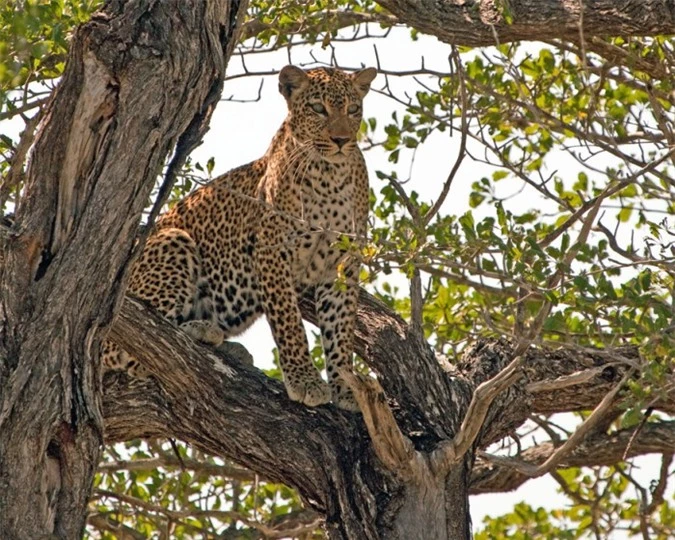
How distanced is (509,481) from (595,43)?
2.51 m

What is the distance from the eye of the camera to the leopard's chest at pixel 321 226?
7504 millimetres

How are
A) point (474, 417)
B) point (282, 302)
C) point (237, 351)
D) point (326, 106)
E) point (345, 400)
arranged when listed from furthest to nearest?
point (326, 106), point (282, 302), point (237, 351), point (345, 400), point (474, 417)

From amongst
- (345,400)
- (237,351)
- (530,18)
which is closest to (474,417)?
(345,400)

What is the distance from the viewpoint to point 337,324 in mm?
7527

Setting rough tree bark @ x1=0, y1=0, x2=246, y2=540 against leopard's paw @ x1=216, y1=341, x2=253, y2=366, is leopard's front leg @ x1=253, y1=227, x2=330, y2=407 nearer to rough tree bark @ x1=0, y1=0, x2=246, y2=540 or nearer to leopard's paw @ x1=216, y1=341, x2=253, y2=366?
leopard's paw @ x1=216, y1=341, x2=253, y2=366

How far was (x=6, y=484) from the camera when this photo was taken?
4797 mm

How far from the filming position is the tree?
4.96m

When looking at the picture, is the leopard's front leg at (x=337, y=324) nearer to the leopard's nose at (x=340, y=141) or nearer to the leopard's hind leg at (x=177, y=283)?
the leopard's hind leg at (x=177, y=283)

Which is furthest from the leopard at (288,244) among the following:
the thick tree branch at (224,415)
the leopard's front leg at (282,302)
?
the thick tree branch at (224,415)

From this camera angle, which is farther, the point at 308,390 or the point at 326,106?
the point at 326,106

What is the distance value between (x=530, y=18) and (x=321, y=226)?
5.23ft

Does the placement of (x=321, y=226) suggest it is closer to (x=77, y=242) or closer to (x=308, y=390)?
(x=308, y=390)

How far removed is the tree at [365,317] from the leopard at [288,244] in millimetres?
298

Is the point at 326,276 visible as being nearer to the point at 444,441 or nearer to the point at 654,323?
the point at 444,441
